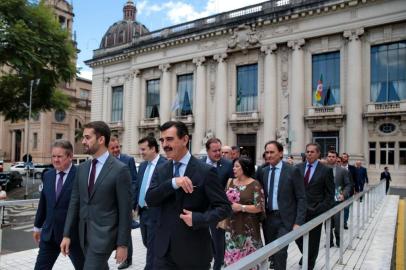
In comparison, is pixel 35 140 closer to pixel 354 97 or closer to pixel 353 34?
pixel 354 97

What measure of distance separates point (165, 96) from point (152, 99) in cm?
278

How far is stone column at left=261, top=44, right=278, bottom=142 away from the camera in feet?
113

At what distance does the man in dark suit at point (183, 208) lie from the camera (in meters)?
3.36

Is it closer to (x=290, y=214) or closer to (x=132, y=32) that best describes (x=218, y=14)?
(x=132, y=32)

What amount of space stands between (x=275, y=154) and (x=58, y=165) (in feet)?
9.72

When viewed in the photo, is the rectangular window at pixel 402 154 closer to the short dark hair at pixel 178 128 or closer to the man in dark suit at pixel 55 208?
the man in dark suit at pixel 55 208

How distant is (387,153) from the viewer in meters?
29.2

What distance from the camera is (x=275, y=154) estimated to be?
5.77 m

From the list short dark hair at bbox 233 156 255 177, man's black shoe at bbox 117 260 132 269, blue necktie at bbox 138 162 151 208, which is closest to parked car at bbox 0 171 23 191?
man's black shoe at bbox 117 260 132 269

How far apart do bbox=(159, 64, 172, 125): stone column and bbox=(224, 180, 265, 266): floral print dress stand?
3698 centimetres

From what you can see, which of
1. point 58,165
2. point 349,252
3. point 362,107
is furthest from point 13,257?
point 362,107

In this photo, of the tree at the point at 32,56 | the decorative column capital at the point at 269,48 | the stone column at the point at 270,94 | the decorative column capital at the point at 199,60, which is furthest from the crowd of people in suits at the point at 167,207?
the decorative column capital at the point at 199,60

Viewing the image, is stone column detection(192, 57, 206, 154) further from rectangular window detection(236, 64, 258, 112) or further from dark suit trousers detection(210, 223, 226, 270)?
dark suit trousers detection(210, 223, 226, 270)

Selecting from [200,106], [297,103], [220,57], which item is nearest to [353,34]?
[297,103]
